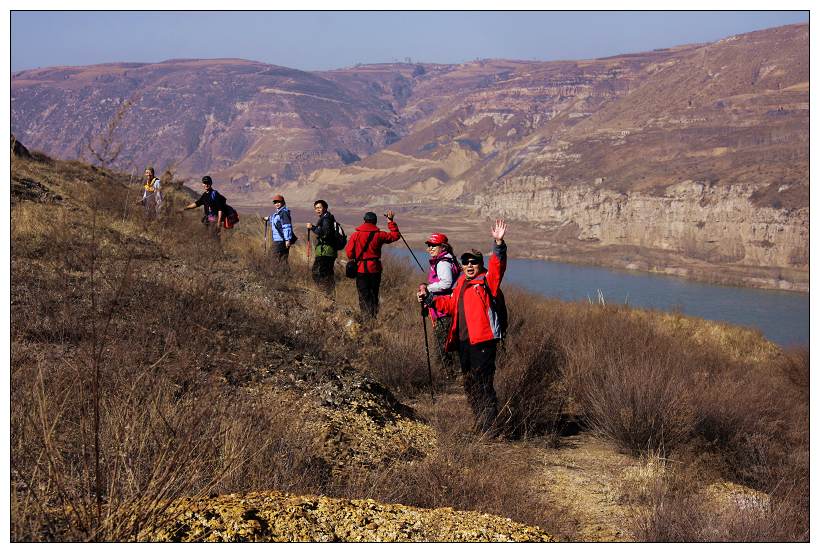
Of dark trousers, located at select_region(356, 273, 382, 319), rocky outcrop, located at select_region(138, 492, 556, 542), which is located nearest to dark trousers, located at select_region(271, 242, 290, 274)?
dark trousers, located at select_region(356, 273, 382, 319)

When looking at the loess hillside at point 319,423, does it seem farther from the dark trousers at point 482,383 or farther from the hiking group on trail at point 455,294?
the hiking group on trail at point 455,294

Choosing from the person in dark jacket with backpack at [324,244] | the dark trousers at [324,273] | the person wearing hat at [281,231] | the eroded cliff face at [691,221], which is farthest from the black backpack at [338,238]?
the eroded cliff face at [691,221]

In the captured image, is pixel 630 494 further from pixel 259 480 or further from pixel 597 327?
pixel 597 327

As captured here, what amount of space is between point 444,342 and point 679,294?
52.8 metres

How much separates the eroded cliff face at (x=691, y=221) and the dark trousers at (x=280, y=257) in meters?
66.1

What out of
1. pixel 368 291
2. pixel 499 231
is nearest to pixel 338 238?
pixel 368 291

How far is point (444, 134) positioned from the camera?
191250mm

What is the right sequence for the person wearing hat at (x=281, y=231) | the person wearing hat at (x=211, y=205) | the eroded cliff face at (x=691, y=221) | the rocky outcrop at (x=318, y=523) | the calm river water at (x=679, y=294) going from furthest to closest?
the eroded cliff face at (x=691, y=221) < the calm river water at (x=679, y=294) < the person wearing hat at (x=211, y=205) < the person wearing hat at (x=281, y=231) < the rocky outcrop at (x=318, y=523)

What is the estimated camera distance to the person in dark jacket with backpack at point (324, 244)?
34.9ft

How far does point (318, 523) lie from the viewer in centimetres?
386

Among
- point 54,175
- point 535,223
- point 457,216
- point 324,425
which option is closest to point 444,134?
point 457,216

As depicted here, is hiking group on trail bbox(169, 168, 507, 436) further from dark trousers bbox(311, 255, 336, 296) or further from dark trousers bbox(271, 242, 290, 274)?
dark trousers bbox(271, 242, 290, 274)

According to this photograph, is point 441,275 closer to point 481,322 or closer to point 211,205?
point 481,322

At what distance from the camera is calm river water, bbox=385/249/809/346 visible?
47406mm
